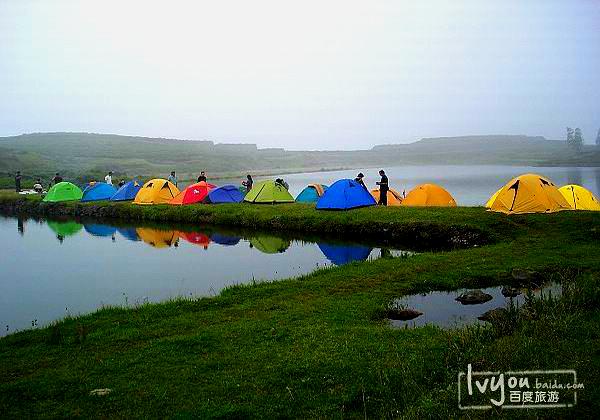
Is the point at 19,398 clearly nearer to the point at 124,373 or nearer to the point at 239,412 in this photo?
the point at 124,373

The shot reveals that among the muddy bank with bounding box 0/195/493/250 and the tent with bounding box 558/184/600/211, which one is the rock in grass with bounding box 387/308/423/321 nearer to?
the muddy bank with bounding box 0/195/493/250

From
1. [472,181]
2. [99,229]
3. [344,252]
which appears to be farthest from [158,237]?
[472,181]

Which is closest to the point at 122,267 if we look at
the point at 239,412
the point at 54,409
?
the point at 54,409

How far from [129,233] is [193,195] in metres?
8.86

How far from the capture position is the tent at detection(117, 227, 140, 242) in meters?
29.4

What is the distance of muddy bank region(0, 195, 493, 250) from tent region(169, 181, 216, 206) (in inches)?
66.5

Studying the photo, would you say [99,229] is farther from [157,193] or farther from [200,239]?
[200,239]

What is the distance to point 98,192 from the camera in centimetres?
4659

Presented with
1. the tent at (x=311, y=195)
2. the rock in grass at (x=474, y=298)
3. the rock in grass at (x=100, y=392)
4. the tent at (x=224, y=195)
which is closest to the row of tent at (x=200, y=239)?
A: the tent at (x=224, y=195)

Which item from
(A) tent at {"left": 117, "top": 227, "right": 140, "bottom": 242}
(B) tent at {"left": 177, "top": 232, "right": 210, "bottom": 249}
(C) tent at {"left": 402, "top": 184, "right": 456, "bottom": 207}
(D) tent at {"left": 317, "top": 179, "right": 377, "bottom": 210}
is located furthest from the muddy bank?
(C) tent at {"left": 402, "top": 184, "right": 456, "bottom": 207}

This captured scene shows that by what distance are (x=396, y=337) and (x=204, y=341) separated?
440cm

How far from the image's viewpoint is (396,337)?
399 inches

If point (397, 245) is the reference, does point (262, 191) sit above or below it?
above

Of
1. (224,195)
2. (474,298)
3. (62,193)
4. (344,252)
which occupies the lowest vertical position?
(344,252)
